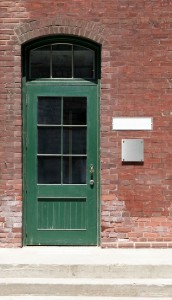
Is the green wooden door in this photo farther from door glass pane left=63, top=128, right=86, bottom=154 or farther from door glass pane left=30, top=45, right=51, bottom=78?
door glass pane left=30, top=45, right=51, bottom=78

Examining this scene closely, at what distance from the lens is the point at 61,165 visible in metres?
8.86

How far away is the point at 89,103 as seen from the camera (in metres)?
8.86

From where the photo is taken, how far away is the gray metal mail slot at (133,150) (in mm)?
8664

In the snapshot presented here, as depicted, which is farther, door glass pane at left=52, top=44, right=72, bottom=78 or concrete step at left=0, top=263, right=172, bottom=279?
door glass pane at left=52, top=44, right=72, bottom=78

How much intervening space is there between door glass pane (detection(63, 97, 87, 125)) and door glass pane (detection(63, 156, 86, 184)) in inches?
21.4

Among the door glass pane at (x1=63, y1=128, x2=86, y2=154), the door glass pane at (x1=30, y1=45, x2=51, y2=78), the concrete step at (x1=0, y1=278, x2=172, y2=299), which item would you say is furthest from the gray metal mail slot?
the concrete step at (x1=0, y1=278, x2=172, y2=299)

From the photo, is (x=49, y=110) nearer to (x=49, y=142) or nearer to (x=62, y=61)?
(x=49, y=142)

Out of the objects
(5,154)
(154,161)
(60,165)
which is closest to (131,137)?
(154,161)

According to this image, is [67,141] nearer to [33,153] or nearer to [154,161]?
[33,153]

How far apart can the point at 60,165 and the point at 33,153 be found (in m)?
0.43

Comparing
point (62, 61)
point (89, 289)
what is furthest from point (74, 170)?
point (89, 289)

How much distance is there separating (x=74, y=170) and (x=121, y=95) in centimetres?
129

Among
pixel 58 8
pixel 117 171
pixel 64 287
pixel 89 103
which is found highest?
pixel 58 8

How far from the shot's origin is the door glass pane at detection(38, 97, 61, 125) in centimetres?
887
